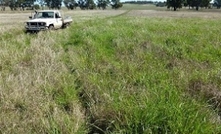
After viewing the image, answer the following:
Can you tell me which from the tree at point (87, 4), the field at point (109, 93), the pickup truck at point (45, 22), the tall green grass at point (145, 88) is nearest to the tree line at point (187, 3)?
the tree at point (87, 4)

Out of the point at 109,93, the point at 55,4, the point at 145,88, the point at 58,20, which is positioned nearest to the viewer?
the point at 109,93

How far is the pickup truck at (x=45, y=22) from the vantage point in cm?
2188

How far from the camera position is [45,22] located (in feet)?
72.2

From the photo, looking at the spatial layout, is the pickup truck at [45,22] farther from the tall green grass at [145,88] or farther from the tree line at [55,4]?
the tree line at [55,4]

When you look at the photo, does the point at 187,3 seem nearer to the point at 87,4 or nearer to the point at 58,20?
the point at 87,4

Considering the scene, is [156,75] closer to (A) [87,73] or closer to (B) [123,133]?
(A) [87,73]

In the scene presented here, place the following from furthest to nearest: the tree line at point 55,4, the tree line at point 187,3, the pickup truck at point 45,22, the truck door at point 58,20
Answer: the tree line at point 55,4 < the tree line at point 187,3 < the truck door at point 58,20 < the pickup truck at point 45,22

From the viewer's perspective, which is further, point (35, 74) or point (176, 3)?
point (176, 3)

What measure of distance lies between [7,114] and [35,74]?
2349 mm

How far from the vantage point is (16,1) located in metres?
141

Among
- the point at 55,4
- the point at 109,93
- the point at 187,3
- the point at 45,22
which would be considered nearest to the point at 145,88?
the point at 109,93

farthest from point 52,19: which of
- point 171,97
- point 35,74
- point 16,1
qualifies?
point 16,1

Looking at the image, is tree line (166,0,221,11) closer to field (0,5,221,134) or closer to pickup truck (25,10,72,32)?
pickup truck (25,10,72,32)

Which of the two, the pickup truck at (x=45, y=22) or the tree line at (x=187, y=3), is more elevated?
the tree line at (x=187, y=3)
